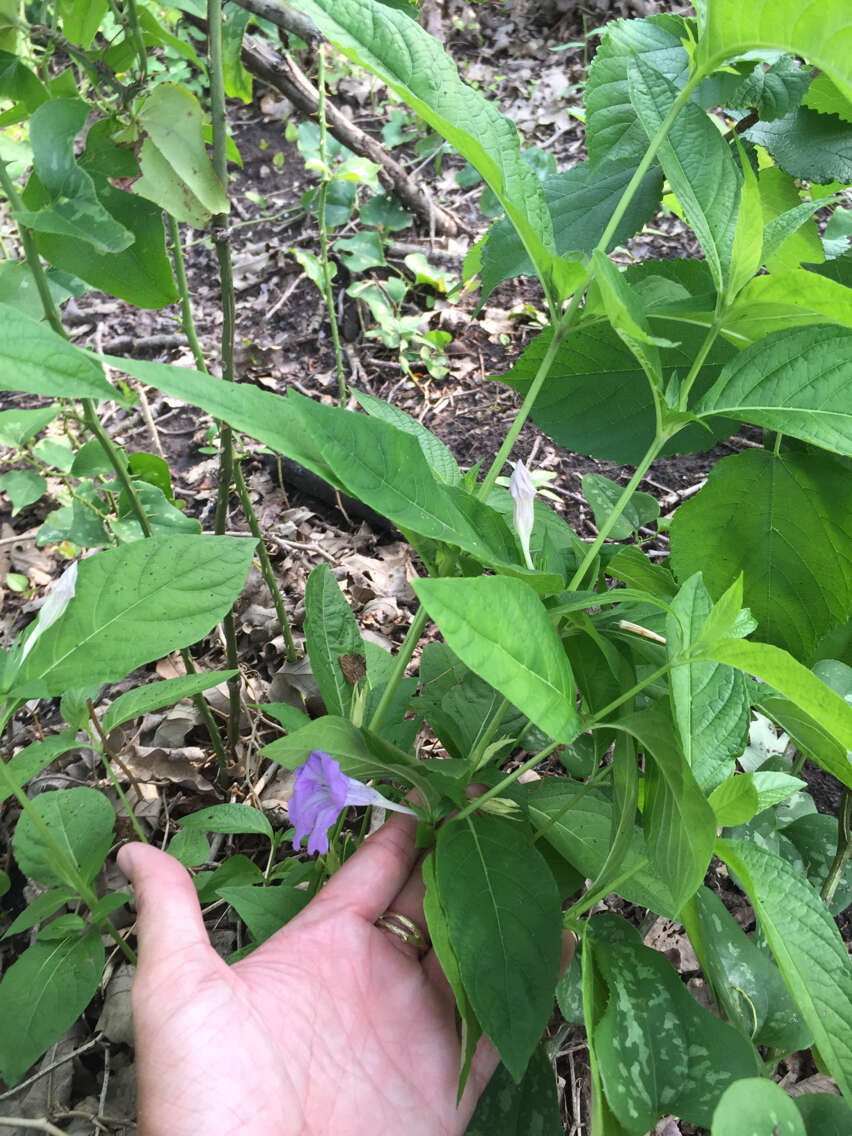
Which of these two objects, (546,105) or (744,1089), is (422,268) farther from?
(744,1089)

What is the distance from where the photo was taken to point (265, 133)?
4094 millimetres

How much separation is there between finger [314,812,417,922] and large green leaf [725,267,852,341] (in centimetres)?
81

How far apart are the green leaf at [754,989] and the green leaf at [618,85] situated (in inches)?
39.0

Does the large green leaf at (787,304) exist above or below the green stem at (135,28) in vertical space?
below

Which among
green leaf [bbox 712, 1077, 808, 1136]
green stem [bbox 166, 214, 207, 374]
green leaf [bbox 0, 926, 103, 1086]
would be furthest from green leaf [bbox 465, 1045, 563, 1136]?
green stem [bbox 166, 214, 207, 374]

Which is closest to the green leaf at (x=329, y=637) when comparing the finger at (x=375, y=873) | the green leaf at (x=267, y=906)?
the finger at (x=375, y=873)

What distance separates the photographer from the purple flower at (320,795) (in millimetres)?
909

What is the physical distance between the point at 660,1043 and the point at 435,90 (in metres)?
1.07

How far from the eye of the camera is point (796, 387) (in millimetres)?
810

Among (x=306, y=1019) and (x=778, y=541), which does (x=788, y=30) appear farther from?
(x=306, y=1019)

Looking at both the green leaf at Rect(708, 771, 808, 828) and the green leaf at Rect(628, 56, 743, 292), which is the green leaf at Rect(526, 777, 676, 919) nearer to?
the green leaf at Rect(708, 771, 808, 828)

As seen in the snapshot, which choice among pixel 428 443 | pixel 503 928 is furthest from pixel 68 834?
pixel 428 443

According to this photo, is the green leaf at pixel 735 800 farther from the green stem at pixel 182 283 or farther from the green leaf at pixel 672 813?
A: the green stem at pixel 182 283

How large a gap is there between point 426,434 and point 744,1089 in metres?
0.76
